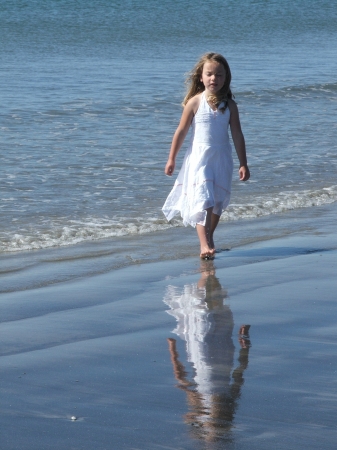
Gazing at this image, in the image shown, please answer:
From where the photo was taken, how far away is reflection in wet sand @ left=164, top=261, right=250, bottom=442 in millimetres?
2816

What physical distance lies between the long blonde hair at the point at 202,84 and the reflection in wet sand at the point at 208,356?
137 centimetres

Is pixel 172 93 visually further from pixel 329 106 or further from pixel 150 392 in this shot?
pixel 150 392

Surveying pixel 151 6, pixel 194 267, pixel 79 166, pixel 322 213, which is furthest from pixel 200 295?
pixel 151 6

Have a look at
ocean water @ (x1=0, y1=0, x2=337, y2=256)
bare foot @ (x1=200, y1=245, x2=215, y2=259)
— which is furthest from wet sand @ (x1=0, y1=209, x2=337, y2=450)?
ocean water @ (x1=0, y1=0, x2=337, y2=256)

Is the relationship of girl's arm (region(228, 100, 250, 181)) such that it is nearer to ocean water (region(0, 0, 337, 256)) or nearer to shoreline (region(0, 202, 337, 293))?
shoreline (region(0, 202, 337, 293))

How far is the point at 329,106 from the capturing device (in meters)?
14.6

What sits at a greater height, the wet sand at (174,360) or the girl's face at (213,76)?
the girl's face at (213,76)

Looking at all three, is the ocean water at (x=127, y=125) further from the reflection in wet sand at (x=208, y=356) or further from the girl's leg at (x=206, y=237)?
the reflection in wet sand at (x=208, y=356)

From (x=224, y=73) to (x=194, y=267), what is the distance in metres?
1.33

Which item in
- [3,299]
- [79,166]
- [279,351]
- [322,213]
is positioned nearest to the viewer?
[279,351]

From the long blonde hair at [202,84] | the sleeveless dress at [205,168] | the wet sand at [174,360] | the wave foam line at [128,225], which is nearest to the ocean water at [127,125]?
the wave foam line at [128,225]

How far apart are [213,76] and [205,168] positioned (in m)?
0.64

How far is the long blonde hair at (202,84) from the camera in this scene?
213 inches

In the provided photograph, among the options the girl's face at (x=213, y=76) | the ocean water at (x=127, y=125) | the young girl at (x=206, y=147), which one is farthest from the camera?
the ocean water at (x=127, y=125)
